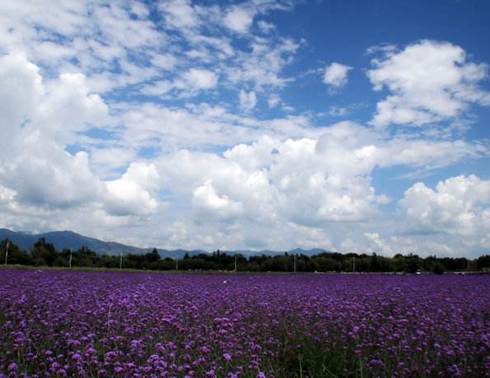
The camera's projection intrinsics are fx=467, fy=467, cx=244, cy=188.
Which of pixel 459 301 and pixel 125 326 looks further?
pixel 459 301

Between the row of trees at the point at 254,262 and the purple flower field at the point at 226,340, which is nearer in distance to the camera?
the purple flower field at the point at 226,340

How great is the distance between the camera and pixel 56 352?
5230 millimetres

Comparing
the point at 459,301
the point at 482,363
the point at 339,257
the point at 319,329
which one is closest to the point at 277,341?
the point at 319,329

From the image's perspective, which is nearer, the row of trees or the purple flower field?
the purple flower field

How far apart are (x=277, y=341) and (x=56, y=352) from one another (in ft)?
8.66

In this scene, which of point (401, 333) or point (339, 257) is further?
point (339, 257)

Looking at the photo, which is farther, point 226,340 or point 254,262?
point 254,262

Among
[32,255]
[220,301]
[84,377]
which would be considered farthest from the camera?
[32,255]

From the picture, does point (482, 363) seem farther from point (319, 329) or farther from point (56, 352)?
point (56, 352)

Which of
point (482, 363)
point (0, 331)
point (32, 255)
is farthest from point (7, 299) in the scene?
point (32, 255)

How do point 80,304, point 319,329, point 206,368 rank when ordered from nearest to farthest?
point 206,368 → point 319,329 → point 80,304

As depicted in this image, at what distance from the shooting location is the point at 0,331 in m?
6.02

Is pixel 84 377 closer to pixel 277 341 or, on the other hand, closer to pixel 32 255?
pixel 277 341

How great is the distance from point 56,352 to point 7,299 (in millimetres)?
3150
